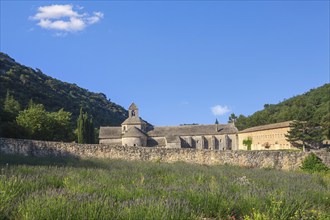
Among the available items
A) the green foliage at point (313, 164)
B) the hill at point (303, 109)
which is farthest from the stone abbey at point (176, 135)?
the green foliage at point (313, 164)

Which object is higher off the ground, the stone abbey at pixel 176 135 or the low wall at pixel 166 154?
the stone abbey at pixel 176 135

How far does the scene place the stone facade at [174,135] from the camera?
57.8 m

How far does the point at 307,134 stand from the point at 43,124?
40464 millimetres

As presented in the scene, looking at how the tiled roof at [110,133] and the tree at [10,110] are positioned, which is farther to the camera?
the tiled roof at [110,133]

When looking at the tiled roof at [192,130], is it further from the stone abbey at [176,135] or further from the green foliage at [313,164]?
the green foliage at [313,164]

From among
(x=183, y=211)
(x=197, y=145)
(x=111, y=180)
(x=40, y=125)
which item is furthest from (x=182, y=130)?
(x=183, y=211)

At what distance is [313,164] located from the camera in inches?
998

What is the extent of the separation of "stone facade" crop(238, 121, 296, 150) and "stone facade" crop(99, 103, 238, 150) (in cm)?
989

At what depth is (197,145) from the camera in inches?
2419

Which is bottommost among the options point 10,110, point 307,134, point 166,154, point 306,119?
point 166,154

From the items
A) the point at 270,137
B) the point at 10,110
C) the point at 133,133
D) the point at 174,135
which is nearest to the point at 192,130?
the point at 174,135

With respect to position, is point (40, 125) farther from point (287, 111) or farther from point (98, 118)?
point (287, 111)

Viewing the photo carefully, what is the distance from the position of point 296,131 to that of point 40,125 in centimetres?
3942

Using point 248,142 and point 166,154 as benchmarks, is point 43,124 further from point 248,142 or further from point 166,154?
point 248,142
